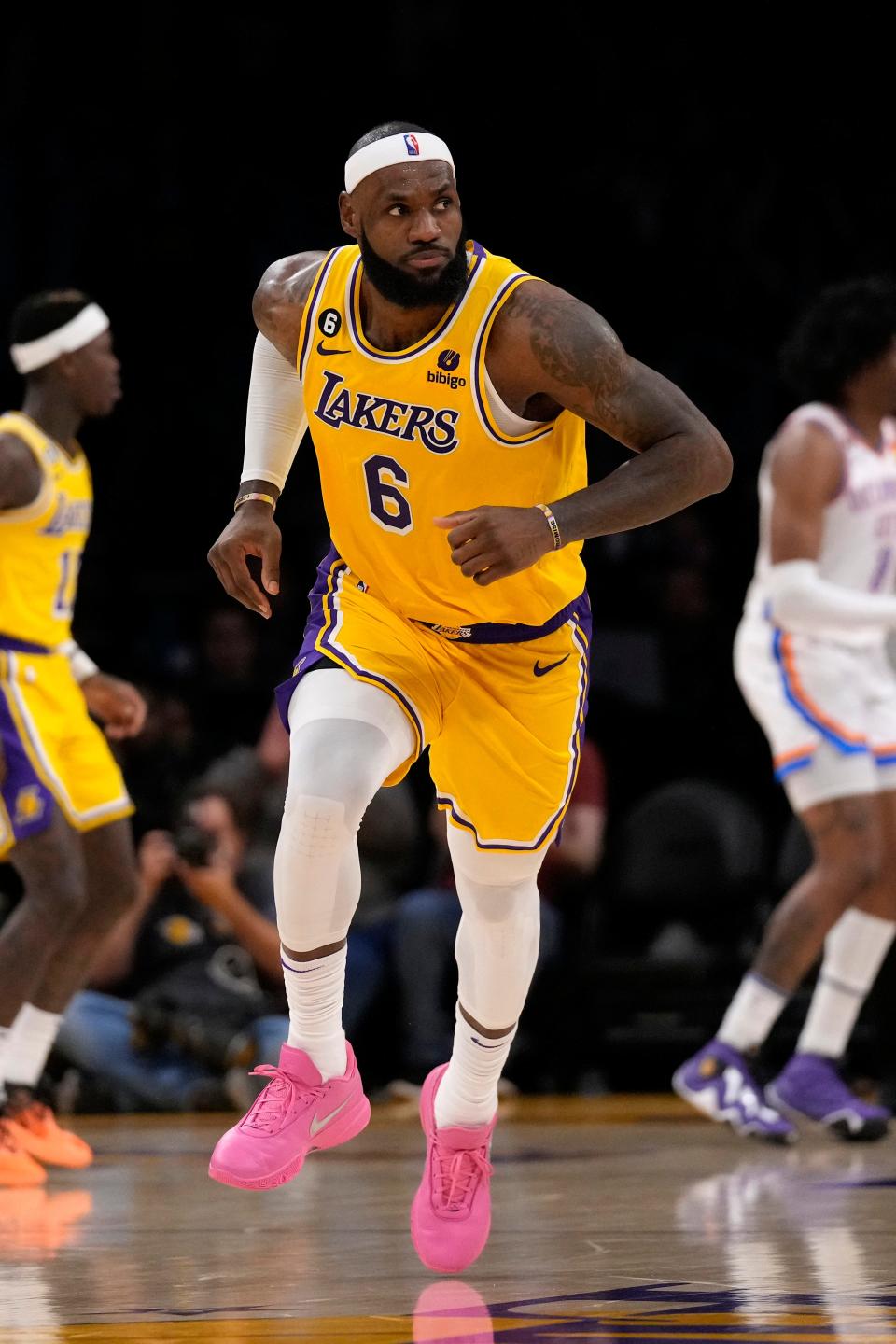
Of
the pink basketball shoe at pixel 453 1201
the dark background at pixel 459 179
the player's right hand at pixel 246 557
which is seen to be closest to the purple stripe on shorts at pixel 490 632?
the player's right hand at pixel 246 557

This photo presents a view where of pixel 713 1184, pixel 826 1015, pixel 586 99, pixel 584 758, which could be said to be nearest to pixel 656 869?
pixel 584 758

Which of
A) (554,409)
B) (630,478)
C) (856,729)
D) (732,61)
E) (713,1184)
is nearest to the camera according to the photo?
(630,478)

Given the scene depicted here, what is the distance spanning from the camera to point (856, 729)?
235 inches

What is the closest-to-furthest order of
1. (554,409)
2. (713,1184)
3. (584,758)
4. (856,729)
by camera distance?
(554,409) < (713,1184) < (856,729) < (584,758)

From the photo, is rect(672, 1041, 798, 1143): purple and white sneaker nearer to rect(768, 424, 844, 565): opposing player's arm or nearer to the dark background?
rect(768, 424, 844, 565): opposing player's arm

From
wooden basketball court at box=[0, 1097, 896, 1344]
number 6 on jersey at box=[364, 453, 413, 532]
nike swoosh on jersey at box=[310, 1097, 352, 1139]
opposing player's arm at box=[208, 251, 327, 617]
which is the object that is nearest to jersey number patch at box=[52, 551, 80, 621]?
wooden basketball court at box=[0, 1097, 896, 1344]

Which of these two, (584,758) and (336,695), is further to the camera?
(584,758)

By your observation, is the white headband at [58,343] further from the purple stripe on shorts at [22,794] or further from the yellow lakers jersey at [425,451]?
the yellow lakers jersey at [425,451]

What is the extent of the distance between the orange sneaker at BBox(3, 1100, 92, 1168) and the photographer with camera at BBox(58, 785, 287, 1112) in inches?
60.2

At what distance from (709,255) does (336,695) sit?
260 inches

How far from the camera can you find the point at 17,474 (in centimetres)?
543

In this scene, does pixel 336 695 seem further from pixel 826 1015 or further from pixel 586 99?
pixel 586 99

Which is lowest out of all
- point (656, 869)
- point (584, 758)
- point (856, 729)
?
point (656, 869)

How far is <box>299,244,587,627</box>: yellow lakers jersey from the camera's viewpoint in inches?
135
